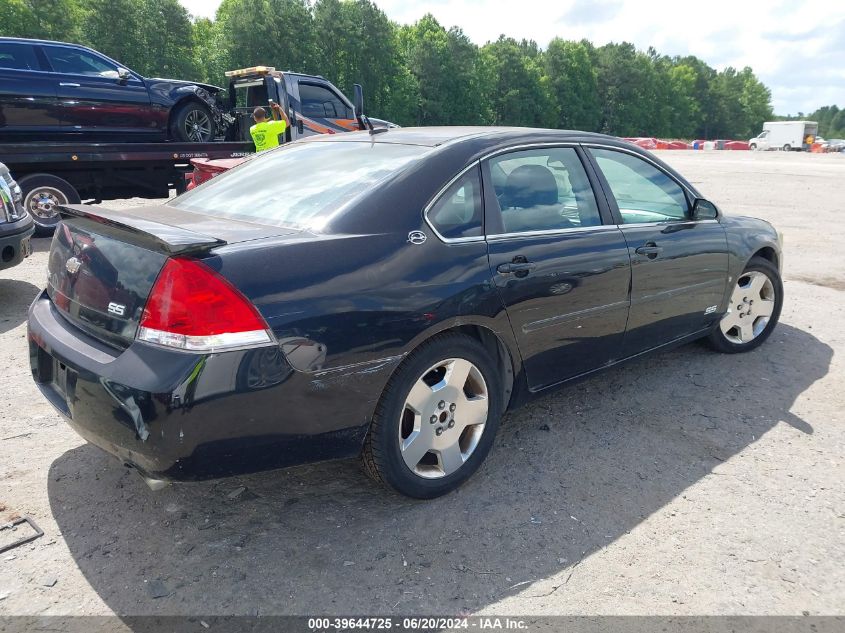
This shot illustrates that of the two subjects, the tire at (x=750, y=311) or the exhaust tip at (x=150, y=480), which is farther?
the tire at (x=750, y=311)

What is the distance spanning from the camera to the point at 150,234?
92.0 inches

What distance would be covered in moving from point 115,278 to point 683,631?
2407 millimetres

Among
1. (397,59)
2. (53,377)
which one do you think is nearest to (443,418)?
(53,377)

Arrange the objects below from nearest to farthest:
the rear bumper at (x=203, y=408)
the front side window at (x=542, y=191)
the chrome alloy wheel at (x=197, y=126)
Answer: the rear bumper at (x=203, y=408), the front side window at (x=542, y=191), the chrome alloy wheel at (x=197, y=126)

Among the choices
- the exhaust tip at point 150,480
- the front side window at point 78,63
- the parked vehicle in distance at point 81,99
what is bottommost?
the exhaust tip at point 150,480

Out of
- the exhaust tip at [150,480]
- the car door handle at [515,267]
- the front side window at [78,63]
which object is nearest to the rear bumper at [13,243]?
the exhaust tip at [150,480]

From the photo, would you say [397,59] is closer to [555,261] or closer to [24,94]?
[24,94]

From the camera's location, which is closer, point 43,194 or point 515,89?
point 43,194

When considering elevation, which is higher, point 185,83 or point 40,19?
point 40,19

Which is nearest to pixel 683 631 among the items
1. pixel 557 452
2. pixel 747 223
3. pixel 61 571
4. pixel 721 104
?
pixel 557 452

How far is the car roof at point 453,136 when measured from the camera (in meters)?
3.26

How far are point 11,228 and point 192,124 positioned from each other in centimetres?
548

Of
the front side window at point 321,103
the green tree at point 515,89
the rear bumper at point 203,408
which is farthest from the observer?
the green tree at point 515,89

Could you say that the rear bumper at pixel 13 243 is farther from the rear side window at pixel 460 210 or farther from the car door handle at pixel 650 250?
the car door handle at pixel 650 250
